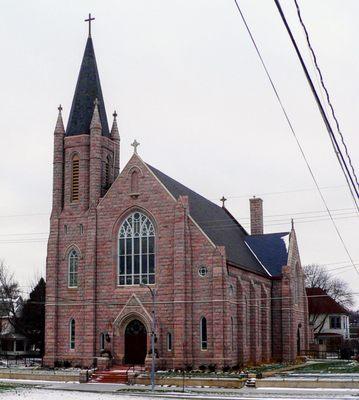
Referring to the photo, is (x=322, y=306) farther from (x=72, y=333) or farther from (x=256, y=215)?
(x=72, y=333)

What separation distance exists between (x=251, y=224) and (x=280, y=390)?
104 ft

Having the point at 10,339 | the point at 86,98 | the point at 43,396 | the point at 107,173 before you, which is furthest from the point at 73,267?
the point at 10,339

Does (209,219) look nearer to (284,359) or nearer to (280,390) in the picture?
(284,359)

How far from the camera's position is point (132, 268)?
46.3 m

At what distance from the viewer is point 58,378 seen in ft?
129

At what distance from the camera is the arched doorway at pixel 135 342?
45031 millimetres

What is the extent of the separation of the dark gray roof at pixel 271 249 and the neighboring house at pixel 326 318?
2777cm

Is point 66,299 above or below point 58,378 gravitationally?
above

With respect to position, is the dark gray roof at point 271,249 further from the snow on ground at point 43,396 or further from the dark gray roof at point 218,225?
the snow on ground at point 43,396

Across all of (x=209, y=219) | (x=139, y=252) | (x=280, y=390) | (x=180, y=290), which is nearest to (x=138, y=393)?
(x=280, y=390)

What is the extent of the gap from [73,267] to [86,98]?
12658 millimetres

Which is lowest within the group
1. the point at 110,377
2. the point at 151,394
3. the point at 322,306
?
the point at 151,394

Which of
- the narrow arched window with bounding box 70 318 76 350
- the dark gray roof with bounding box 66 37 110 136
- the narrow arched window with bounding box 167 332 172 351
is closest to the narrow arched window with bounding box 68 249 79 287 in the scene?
the narrow arched window with bounding box 70 318 76 350

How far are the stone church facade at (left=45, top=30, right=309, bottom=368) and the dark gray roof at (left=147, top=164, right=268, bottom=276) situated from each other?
212mm
